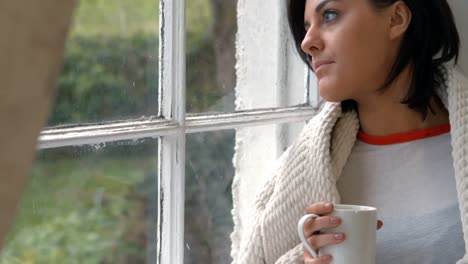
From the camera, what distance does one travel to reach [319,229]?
85 cm

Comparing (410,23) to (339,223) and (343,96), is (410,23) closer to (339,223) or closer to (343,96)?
(343,96)

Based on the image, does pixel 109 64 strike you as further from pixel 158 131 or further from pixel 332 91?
pixel 332 91

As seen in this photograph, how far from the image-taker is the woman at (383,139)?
1.01 metres

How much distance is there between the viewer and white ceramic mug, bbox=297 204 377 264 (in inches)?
32.5

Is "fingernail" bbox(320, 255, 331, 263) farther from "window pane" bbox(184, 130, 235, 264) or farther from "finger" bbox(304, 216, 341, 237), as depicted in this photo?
"window pane" bbox(184, 130, 235, 264)

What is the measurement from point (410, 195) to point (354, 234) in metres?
0.25

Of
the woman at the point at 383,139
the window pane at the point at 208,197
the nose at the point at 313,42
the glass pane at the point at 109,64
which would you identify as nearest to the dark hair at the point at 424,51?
the woman at the point at 383,139

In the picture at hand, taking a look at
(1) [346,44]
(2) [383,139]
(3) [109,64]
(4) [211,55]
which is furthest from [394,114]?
(3) [109,64]

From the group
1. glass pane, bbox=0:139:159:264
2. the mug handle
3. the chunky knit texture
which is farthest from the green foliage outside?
the mug handle

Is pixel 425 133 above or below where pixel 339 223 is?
above

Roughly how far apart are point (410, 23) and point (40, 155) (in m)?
0.59

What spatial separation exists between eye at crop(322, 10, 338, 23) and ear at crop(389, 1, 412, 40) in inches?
3.5

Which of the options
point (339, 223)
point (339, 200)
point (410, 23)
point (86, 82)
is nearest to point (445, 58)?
point (410, 23)

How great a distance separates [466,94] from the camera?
3.33ft
